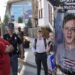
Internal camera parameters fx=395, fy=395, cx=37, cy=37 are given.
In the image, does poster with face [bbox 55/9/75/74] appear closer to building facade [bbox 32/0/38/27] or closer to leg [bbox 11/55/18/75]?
leg [bbox 11/55/18/75]

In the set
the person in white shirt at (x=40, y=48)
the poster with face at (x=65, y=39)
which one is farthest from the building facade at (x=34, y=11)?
the poster with face at (x=65, y=39)

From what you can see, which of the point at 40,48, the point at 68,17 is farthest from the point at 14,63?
the point at 68,17

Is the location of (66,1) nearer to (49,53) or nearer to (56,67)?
(56,67)

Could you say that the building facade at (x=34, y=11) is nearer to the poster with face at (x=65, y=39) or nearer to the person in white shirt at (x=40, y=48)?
the person in white shirt at (x=40, y=48)

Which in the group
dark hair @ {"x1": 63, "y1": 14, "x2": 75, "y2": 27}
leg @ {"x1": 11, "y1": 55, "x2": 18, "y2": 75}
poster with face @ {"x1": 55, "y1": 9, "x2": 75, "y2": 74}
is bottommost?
leg @ {"x1": 11, "y1": 55, "x2": 18, "y2": 75}

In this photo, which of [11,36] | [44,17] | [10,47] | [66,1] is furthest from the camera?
[44,17]

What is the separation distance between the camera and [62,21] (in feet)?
19.3

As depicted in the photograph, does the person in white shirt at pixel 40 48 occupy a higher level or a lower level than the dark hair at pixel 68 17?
lower

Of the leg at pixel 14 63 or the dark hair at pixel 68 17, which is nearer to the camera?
the dark hair at pixel 68 17

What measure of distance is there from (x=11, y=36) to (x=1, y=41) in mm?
4585

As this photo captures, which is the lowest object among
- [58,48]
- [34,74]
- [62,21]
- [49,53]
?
[34,74]

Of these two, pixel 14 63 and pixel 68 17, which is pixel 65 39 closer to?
pixel 68 17

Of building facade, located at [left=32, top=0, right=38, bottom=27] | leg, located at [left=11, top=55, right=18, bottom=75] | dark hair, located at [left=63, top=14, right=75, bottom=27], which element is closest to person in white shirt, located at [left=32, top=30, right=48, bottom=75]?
leg, located at [left=11, top=55, right=18, bottom=75]

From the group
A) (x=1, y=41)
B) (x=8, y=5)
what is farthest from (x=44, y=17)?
(x=1, y=41)
